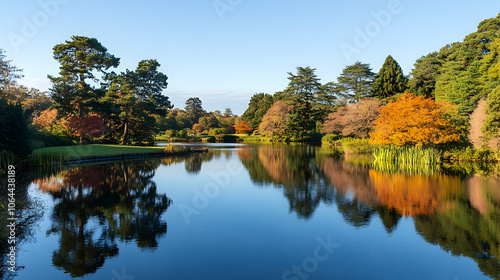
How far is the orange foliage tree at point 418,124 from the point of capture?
20250 millimetres

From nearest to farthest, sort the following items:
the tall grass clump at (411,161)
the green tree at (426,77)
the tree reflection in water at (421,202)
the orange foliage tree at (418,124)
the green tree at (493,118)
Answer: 1. the tree reflection in water at (421,202)
2. the tall grass clump at (411,161)
3. the green tree at (493,118)
4. the orange foliage tree at (418,124)
5. the green tree at (426,77)

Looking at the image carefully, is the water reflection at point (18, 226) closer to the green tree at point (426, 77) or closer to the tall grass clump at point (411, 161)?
the tall grass clump at point (411, 161)

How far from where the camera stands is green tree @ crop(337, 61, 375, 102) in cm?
5256

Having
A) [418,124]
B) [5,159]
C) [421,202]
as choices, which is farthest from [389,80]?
[5,159]

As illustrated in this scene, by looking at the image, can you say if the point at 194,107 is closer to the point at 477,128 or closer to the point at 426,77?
the point at 426,77

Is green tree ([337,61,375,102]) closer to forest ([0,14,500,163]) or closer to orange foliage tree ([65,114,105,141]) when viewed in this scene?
forest ([0,14,500,163])

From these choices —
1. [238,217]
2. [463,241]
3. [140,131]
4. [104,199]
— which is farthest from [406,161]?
[140,131]

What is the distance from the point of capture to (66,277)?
5.19m

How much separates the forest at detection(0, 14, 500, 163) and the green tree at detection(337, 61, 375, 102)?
7.1 inches

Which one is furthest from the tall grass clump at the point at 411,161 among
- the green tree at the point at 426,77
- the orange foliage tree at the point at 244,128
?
the orange foliage tree at the point at 244,128

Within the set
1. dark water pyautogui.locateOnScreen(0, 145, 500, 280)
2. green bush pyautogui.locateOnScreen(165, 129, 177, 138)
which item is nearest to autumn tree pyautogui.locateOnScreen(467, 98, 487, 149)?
dark water pyautogui.locateOnScreen(0, 145, 500, 280)

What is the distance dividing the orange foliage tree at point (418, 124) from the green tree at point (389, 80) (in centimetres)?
2896

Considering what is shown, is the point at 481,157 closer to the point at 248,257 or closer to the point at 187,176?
the point at 187,176

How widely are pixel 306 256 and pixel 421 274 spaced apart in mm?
2148
